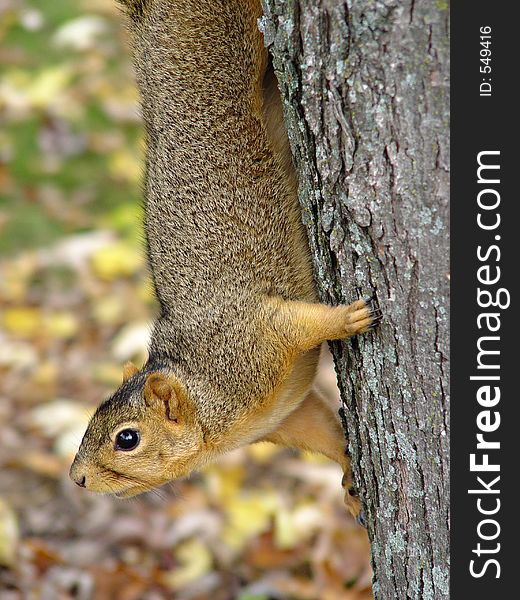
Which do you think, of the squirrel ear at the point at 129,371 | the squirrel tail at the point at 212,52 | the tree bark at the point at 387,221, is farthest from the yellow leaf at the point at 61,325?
the tree bark at the point at 387,221

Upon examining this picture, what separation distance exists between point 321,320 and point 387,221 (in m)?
0.42

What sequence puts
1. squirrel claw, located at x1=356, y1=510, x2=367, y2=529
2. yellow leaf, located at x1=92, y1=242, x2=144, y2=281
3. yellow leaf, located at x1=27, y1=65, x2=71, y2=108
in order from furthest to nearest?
yellow leaf, located at x1=27, y1=65, x2=71, y2=108, yellow leaf, located at x1=92, y1=242, x2=144, y2=281, squirrel claw, located at x1=356, y1=510, x2=367, y2=529

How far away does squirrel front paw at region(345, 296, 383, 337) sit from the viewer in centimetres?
220

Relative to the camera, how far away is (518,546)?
6.79 ft

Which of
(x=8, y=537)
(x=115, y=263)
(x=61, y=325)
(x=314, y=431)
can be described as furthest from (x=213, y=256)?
(x=115, y=263)

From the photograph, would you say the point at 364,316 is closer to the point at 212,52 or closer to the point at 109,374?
the point at 212,52

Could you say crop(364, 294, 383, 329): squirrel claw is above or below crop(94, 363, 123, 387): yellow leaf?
above

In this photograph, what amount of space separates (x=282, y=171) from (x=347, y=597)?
178 centimetres

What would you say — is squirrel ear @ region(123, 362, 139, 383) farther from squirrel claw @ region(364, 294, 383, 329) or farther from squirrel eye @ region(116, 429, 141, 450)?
squirrel claw @ region(364, 294, 383, 329)

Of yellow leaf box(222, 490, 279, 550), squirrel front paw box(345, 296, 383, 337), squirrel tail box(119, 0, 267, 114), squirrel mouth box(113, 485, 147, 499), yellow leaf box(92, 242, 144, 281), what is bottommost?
yellow leaf box(222, 490, 279, 550)

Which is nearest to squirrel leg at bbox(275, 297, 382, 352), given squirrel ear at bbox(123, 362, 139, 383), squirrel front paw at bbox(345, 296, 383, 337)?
squirrel front paw at bbox(345, 296, 383, 337)

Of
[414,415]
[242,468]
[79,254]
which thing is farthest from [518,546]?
[79,254]

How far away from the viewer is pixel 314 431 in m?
2.99

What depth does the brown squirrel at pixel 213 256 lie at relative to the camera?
8.53 ft
